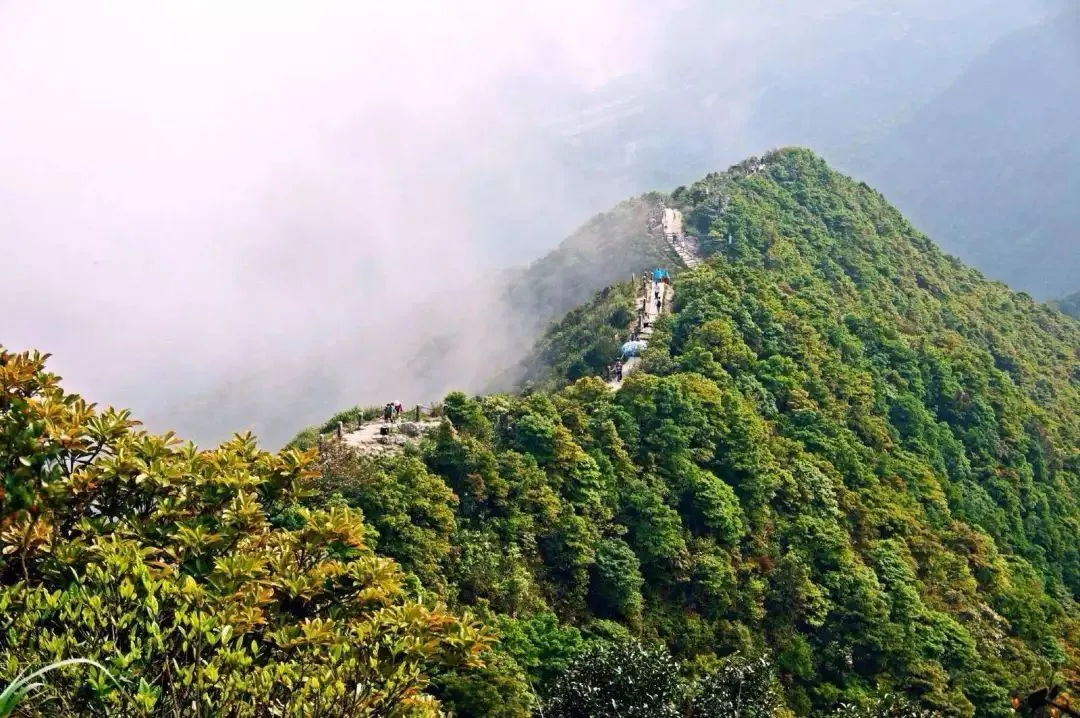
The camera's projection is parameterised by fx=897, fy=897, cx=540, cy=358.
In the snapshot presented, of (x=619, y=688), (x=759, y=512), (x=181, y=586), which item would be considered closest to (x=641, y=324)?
(x=759, y=512)

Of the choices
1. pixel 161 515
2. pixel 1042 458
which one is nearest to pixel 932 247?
pixel 1042 458

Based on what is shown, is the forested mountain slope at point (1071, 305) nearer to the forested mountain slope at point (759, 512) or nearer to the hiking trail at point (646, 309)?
the forested mountain slope at point (759, 512)

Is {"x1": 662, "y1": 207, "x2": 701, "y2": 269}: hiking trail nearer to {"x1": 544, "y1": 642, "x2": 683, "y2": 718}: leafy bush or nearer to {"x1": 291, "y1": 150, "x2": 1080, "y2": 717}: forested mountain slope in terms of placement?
{"x1": 291, "y1": 150, "x2": 1080, "y2": 717}: forested mountain slope

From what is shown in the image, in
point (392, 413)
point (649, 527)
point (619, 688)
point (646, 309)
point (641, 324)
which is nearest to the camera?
point (619, 688)

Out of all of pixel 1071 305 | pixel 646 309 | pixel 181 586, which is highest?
pixel 1071 305

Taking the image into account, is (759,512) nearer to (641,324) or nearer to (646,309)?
(641,324)
